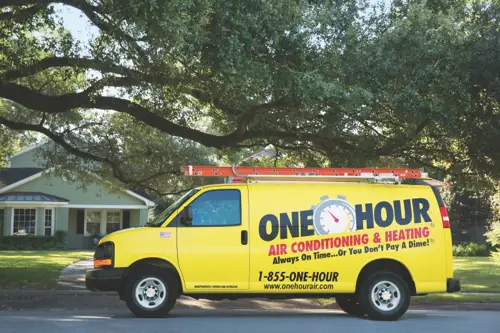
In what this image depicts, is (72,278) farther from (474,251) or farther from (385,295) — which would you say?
(474,251)

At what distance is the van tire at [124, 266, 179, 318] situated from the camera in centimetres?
1077

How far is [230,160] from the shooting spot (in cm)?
2289

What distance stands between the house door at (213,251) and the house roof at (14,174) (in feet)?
104

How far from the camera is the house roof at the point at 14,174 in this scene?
40.8m

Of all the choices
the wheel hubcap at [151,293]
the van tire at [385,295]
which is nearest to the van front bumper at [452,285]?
the van tire at [385,295]

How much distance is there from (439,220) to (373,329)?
2.46 meters

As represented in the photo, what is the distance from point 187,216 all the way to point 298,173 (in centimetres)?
199

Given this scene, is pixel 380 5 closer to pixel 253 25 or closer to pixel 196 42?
pixel 253 25

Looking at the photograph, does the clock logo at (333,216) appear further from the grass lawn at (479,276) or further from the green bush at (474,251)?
the green bush at (474,251)

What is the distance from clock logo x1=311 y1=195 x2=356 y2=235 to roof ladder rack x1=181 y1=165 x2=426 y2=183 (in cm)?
41

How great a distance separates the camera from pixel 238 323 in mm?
10633

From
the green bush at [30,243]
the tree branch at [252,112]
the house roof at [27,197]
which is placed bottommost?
the green bush at [30,243]

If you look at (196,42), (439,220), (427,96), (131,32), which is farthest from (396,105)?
(131,32)

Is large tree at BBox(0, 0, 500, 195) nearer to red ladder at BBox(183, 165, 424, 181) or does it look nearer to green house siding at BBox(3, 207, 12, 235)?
red ladder at BBox(183, 165, 424, 181)
